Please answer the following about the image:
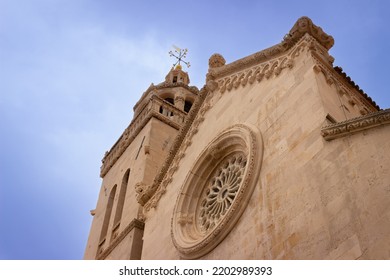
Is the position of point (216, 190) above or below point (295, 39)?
below

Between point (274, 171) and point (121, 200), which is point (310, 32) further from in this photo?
point (121, 200)

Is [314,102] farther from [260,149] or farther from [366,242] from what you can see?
[366,242]

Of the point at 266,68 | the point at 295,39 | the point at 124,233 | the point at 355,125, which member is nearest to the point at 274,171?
the point at 355,125

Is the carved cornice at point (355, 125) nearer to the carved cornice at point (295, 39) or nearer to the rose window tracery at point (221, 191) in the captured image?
the rose window tracery at point (221, 191)

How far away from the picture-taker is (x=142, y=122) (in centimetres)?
2303

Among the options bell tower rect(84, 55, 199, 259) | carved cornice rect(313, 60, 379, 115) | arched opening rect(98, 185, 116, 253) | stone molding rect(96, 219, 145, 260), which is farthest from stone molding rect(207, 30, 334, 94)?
arched opening rect(98, 185, 116, 253)

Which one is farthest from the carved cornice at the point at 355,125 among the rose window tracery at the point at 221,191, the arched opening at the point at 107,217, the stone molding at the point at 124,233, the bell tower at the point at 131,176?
the arched opening at the point at 107,217

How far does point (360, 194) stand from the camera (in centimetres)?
784

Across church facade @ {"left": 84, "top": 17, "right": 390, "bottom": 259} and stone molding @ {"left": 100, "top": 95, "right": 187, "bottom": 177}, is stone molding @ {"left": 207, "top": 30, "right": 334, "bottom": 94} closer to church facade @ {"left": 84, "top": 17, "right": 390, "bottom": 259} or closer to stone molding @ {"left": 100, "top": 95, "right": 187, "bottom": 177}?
church facade @ {"left": 84, "top": 17, "right": 390, "bottom": 259}

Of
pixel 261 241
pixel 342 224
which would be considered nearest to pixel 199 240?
pixel 261 241

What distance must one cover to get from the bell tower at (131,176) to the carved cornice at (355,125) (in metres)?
8.36

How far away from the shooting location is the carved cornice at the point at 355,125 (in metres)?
8.41

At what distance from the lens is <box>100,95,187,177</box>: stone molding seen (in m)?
22.8

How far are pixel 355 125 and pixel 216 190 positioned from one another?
208 inches
